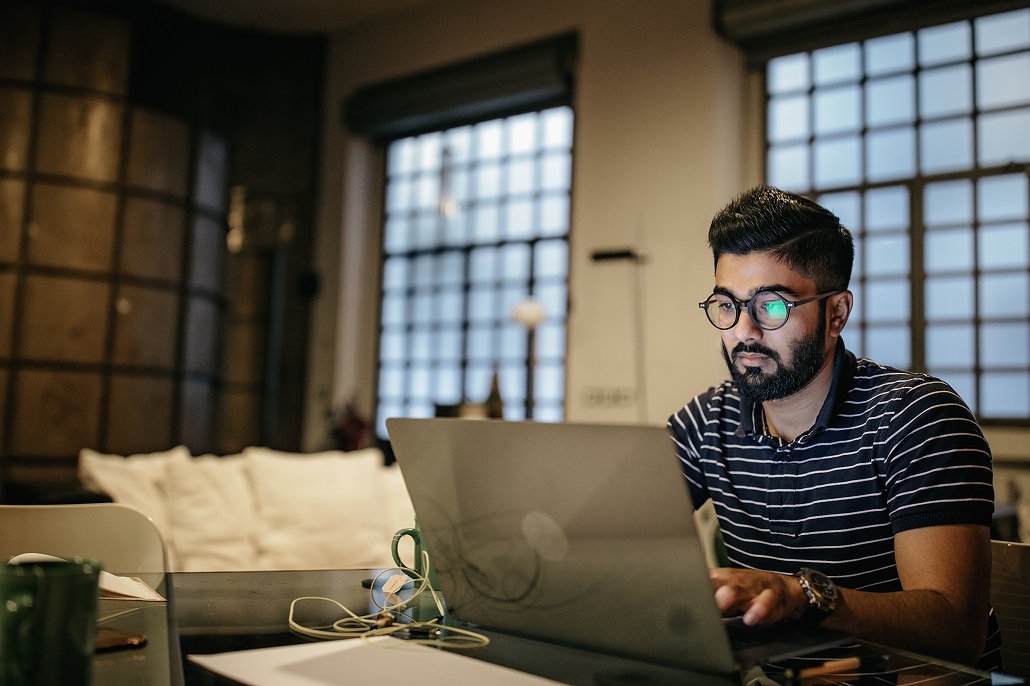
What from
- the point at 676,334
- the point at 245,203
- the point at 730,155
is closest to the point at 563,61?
the point at 730,155

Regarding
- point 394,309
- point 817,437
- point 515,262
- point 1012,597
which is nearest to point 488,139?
point 515,262

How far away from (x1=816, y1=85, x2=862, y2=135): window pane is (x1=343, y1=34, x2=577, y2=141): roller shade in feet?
6.26

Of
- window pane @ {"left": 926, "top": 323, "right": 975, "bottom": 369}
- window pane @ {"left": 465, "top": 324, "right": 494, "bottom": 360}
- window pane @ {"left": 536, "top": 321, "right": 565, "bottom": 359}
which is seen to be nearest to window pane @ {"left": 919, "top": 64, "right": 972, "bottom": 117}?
window pane @ {"left": 926, "top": 323, "right": 975, "bottom": 369}

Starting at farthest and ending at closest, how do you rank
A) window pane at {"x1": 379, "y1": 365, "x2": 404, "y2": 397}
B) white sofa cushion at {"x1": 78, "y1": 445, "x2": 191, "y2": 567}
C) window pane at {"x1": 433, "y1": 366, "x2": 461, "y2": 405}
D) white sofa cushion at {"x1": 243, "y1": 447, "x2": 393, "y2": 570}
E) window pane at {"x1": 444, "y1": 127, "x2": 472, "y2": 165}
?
window pane at {"x1": 379, "y1": 365, "x2": 404, "y2": 397}, window pane at {"x1": 444, "y1": 127, "x2": 472, "y2": 165}, window pane at {"x1": 433, "y1": 366, "x2": 461, "y2": 405}, white sofa cushion at {"x1": 243, "y1": 447, "x2": 393, "y2": 570}, white sofa cushion at {"x1": 78, "y1": 445, "x2": 191, "y2": 567}

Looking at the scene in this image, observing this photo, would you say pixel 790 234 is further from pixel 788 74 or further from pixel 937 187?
pixel 788 74

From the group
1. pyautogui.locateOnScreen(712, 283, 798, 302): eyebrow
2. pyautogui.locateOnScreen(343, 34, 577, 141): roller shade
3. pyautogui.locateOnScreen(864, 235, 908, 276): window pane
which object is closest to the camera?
pyautogui.locateOnScreen(712, 283, 798, 302): eyebrow

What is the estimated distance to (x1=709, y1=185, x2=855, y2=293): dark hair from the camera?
1553mm

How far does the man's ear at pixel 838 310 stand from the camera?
1.60m

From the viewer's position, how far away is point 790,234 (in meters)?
1.55

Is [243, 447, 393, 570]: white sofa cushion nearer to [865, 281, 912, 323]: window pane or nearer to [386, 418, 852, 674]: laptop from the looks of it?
[386, 418, 852, 674]: laptop

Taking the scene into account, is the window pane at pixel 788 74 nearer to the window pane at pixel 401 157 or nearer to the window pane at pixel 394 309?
the window pane at pixel 401 157

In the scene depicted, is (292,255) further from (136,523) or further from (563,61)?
(136,523)

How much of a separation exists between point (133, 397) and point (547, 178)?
12.0 feet

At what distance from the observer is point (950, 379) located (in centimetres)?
538
